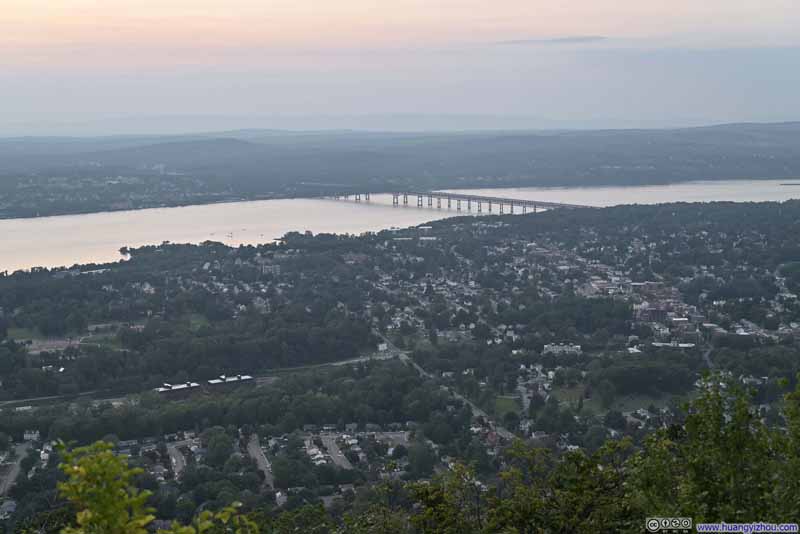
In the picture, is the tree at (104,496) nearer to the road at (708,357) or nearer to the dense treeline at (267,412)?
the dense treeline at (267,412)

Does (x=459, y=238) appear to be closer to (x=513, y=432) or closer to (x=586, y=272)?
(x=586, y=272)

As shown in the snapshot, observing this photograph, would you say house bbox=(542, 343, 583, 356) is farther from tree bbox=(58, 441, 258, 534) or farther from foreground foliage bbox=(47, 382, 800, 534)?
tree bbox=(58, 441, 258, 534)

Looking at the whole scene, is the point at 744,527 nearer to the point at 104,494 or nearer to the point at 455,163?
the point at 104,494

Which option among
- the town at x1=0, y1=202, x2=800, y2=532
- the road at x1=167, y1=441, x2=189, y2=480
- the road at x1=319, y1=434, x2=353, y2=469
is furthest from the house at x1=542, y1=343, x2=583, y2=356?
the road at x1=167, y1=441, x2=189, y2=480

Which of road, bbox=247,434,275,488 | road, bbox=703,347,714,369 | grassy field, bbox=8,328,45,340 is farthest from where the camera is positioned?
grassy field, bbox=8,328,45,340

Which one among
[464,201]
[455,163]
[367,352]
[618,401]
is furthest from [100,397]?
[455,163]
